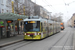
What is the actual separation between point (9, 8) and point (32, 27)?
13474 mm

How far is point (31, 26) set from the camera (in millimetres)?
16781

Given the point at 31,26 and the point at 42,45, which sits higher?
the point at 31,26

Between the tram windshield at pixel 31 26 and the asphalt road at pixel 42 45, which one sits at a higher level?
the tram windshield at pixel 31 26

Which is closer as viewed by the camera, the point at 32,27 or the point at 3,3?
the point at 32,27

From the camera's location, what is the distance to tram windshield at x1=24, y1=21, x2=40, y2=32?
16.7 meters

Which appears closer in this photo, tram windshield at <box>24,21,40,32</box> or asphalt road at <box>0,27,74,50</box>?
asphalt road at <box>0,27,74,50</box>

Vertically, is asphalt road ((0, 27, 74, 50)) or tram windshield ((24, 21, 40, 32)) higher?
tram windshield ((24, 21, 40, 32))

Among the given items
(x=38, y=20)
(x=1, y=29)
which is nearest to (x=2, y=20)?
(x=1, y=29)

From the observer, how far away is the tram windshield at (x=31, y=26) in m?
16.7

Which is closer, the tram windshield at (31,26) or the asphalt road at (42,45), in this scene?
the asphalt road at (42,45)

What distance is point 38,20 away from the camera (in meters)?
17.0

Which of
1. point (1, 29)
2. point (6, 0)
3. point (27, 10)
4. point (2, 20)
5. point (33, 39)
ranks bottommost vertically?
point (33, 39)

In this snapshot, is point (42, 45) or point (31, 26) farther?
point (31, 26)

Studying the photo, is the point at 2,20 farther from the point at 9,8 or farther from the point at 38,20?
the point at 9,8
